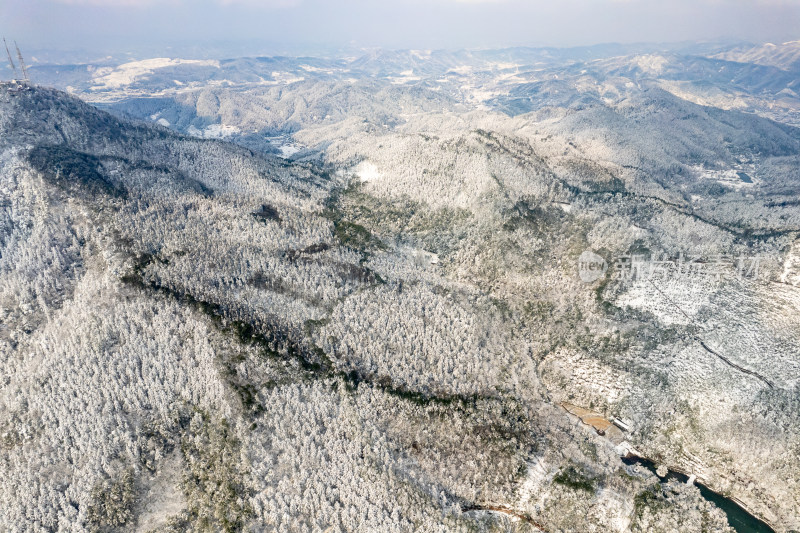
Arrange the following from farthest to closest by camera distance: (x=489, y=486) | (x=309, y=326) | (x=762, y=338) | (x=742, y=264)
Result: (x=742, y=264)
(x=309, y=326)
(x=762, y=338)
(x=489, y=486)

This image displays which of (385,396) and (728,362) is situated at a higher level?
(728,362)

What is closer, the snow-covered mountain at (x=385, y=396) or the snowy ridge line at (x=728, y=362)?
the snow-covered mountain at (x=385, y=396)

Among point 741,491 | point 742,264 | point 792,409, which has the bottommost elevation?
point 741,491

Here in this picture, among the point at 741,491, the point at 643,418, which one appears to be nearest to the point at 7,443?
the point at 643,418

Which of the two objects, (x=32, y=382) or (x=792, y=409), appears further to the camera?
(x=32, y=382)

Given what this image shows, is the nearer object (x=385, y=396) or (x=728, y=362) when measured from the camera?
(x=385, y=396)

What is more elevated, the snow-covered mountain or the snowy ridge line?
the snowy ridge line

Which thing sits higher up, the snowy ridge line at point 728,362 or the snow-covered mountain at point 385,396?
the snowy ridge line at point 728,362

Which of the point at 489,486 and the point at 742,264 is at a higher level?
the point at 742,264

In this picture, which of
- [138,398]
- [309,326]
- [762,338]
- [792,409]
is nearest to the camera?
[792,409]

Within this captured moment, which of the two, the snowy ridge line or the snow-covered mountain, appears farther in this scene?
the snowy ridge line

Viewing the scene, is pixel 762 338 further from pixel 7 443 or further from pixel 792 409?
pixel 7 443
